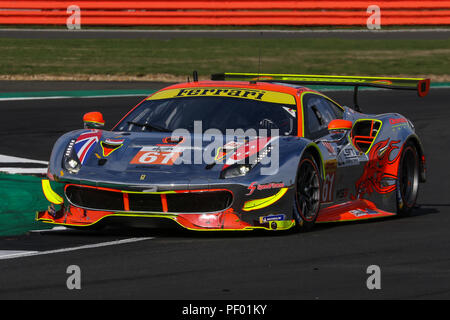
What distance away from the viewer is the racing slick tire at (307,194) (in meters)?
8.57

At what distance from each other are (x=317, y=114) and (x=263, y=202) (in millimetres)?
1683

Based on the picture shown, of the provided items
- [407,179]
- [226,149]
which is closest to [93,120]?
[226,149]

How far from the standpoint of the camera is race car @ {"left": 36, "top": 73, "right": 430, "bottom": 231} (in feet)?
26.8

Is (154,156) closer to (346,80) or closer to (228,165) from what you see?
(228,165)

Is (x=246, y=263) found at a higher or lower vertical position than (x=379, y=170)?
lower

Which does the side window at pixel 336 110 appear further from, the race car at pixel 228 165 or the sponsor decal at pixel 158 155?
the sponsor decal at pixel 158 155

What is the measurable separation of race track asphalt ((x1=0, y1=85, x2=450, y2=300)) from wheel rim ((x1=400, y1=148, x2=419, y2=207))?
19 cm

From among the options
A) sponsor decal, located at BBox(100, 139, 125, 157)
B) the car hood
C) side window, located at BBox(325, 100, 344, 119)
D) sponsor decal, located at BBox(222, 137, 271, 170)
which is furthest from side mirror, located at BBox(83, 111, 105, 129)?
side window, located at BBox(325, 100, 344, 119)

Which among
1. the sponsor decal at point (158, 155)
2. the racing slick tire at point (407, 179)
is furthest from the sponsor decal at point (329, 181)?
the sponsor decal at point (158, 155)

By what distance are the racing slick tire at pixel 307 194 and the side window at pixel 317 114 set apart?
1.61 ft

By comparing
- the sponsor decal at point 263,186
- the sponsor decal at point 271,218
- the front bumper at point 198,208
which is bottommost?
the sponsor decal at point 271,218

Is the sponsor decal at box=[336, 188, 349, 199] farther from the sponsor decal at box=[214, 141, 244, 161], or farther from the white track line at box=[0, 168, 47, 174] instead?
the white track line at box=[0, 168, 47, 174]

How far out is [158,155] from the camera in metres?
8.44
